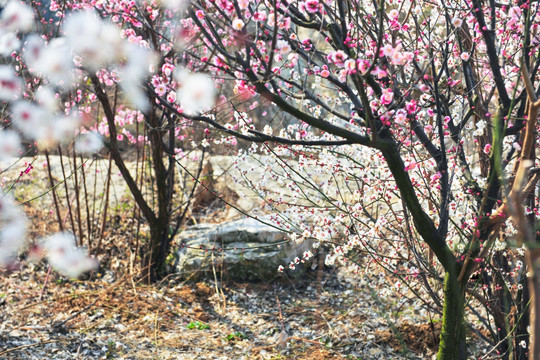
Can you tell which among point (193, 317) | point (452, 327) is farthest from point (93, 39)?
point (452, 327)

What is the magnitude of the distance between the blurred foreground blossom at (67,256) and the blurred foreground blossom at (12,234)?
26 cm

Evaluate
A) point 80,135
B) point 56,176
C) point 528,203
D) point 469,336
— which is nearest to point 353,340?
point 469,336

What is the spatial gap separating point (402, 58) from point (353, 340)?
2.53 metres

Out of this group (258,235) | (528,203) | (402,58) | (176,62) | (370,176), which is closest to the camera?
(402,58)

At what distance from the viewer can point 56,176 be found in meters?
6.57

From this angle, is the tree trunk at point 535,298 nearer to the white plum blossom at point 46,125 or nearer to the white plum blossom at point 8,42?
the white plum blossom at point 46,125

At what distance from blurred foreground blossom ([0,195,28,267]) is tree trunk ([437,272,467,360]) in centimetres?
416

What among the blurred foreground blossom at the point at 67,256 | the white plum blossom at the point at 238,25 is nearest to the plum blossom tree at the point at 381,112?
the white plum blossom at the point at 238,25

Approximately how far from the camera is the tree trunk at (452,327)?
2695 mm

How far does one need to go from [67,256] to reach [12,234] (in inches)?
26.3

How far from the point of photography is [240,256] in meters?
5.15

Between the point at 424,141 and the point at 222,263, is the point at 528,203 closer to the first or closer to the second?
the point at 424,141

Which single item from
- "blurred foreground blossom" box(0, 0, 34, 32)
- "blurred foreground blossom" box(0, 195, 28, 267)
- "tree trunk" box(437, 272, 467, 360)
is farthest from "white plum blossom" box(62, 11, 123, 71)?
"tree trunk" box(437, 272, 467, 360)

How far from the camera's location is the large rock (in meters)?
5.11
